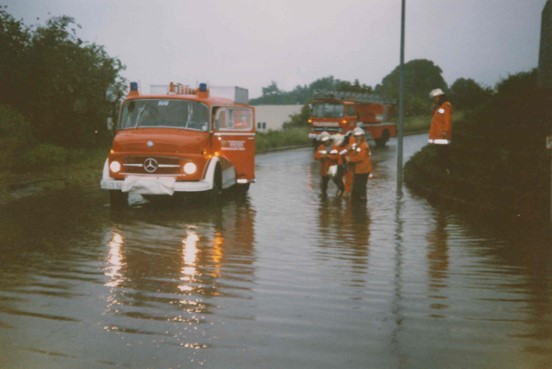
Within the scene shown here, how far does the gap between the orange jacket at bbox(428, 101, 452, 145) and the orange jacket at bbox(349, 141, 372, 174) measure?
1.37 metres

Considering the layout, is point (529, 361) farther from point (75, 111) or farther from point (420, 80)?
point (420, 80)

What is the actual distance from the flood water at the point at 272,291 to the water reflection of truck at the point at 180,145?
102 cm

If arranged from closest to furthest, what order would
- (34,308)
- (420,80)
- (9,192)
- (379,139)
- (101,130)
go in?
1. (34,308)
2. (9,192)
3. (101,130)
4. (379,139)
5. (420,80)

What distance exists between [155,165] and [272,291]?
324 inches

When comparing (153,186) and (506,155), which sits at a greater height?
(506,155)

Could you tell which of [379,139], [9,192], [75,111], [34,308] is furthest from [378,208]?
[379,139]

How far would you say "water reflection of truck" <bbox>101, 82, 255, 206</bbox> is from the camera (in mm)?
15781

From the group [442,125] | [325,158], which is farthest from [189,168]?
[442,125]

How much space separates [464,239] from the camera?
39.1ft

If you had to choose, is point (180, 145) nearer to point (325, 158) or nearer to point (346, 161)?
point (325, 158)

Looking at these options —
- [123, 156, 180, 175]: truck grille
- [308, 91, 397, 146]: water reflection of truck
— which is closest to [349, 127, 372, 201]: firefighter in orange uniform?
[123, 156, 180, 175]: truck grille

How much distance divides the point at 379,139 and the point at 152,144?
97.6 ft

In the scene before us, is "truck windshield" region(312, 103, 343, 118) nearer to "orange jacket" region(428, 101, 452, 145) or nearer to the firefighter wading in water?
the firefighter wading in water

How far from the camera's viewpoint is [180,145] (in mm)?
15859
